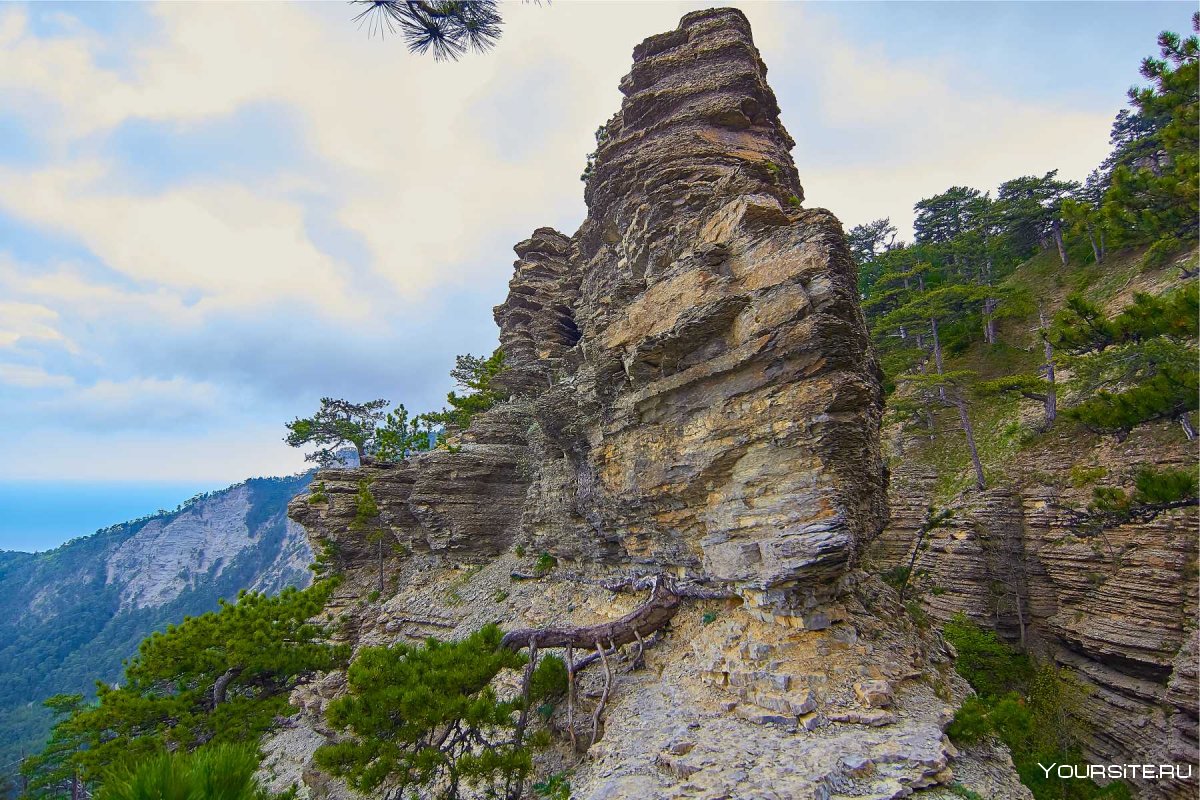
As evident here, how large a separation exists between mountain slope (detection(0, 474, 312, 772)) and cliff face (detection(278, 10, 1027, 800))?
388 feet

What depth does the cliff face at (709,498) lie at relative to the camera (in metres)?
9.46

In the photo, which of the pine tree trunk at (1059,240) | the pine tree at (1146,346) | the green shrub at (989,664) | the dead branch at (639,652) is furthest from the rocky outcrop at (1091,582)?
the pine tree trunk at (1059,240)

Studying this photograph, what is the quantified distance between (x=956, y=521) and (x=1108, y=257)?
23.8 meters

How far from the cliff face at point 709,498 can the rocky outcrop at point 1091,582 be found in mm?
5891

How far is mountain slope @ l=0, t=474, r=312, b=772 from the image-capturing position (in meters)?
110

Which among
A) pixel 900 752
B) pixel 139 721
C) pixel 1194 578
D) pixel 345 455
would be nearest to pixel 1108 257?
pixel 1194 578

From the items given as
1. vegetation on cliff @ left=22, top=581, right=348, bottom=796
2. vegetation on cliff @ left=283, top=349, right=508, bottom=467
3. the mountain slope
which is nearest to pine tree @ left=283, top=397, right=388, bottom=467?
vegetation on cliff @ left=283, top=349, right=508, bottom=467

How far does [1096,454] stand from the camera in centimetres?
1730

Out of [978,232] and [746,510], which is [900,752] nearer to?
[746,510]

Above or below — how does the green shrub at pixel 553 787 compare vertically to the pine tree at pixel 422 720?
below

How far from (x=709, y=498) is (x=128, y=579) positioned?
647ft

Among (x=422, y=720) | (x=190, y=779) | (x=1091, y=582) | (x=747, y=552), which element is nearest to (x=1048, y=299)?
(x=1091, y=582)

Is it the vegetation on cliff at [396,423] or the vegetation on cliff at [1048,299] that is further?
the vegetation on cliff at [396,423]

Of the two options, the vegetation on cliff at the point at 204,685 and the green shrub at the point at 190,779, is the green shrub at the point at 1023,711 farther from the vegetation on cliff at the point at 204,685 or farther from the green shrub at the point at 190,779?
the vegetation on cliff at the point at 204,685
